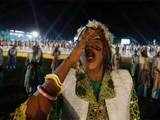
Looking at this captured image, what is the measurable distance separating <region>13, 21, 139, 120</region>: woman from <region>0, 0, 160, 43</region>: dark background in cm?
7894

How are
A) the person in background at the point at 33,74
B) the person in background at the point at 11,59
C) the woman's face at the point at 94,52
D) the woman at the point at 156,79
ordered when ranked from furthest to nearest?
the person in background at the point at 11,59 → the person in background at the point at 33,74 → the woman at the point at 156,79 → the woman's face at the point at 94,52

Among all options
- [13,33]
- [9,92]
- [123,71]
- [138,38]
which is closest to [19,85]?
[9,92]

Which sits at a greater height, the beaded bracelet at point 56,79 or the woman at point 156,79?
the beaded bracelet at point 56,79

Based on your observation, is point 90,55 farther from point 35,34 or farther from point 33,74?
point 35,34

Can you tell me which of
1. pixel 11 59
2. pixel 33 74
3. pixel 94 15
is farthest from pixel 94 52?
pixel 94 15

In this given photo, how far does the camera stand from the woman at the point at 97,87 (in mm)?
3396

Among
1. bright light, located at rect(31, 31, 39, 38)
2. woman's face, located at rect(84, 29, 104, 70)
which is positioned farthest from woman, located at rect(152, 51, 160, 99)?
bright light, located at rect(31, 31, 39, 38)

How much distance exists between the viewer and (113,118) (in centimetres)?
342

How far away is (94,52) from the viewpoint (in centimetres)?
340

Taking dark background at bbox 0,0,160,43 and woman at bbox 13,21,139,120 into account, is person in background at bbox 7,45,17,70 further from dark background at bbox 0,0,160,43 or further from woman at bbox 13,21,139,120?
dark background at bbox 0,0,160,43

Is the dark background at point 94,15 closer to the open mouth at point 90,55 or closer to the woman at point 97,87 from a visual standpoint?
the woman at point 97,87

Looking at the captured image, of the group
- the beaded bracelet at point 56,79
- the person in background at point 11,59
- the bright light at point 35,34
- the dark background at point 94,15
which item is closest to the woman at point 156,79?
the person in background at point 11,59

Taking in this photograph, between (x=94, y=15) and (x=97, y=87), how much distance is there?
85.4 m

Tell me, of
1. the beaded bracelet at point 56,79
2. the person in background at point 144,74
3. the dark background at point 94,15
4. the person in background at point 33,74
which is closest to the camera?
the beaded bracelet at point 56,79
